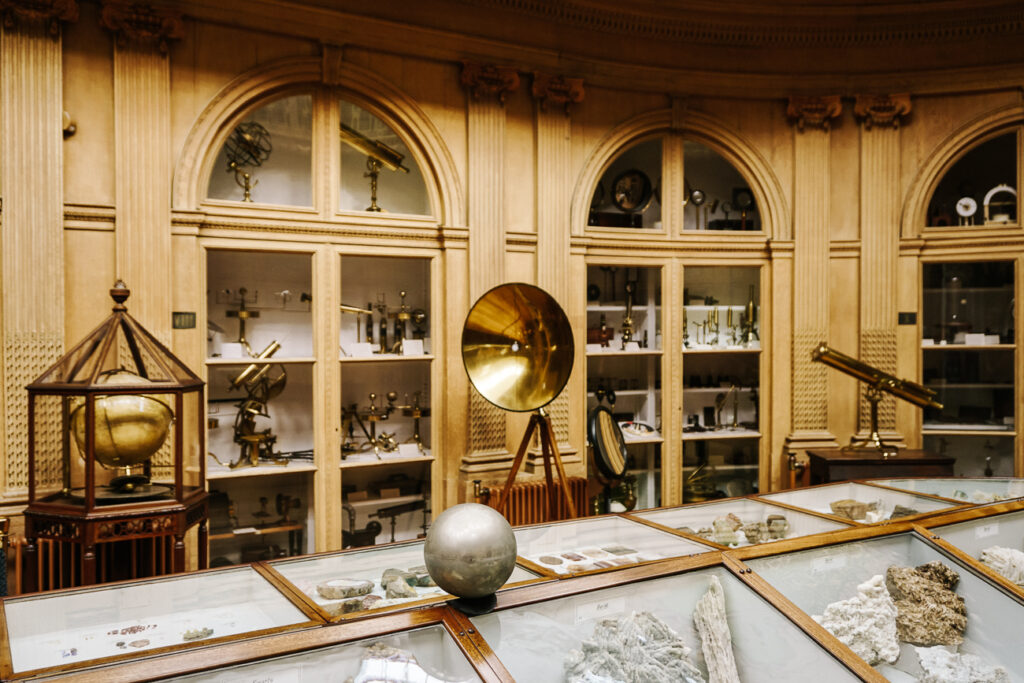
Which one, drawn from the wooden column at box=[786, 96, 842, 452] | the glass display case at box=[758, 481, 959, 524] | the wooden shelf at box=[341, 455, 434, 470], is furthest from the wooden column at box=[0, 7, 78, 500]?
the wooden column at box=[786, 96, 842, 452]

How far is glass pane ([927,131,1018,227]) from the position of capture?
633cm

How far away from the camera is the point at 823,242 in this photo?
628 cm

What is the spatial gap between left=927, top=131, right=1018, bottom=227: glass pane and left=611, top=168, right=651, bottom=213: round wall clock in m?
2.51

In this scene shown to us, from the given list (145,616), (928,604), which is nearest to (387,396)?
(145,616)

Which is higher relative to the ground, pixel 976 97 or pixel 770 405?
pixel 976 97

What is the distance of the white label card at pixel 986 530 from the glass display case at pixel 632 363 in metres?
3.38

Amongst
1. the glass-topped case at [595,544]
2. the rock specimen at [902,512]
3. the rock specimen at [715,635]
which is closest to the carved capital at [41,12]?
the glass-topped case at [595,544]

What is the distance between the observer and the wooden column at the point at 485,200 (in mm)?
5410

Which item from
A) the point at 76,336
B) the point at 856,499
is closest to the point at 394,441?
the point at 76,336

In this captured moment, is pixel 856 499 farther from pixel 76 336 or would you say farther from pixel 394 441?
pixel 76 336

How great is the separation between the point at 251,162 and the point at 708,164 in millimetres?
3814

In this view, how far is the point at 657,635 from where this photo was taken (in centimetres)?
207

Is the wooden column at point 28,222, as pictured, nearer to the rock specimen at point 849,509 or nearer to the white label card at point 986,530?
the rock specimen at point 849,509

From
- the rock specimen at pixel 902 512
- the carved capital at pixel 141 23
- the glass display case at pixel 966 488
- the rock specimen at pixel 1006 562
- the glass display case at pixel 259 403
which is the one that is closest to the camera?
the rock specimen at pixel 1006 562
